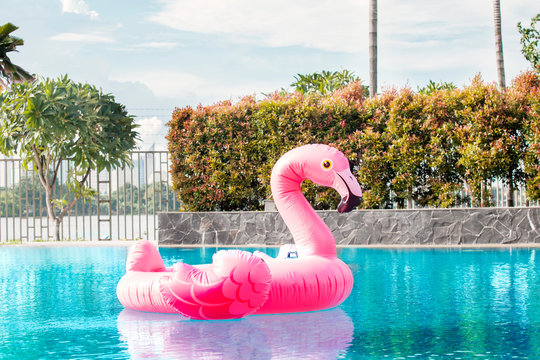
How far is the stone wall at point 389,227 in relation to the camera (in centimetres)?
1362

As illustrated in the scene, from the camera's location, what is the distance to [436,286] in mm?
A: 7996

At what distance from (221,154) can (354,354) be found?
35.3ft

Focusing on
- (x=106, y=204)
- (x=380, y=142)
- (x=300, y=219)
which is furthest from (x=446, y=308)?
(x=106, y=204)

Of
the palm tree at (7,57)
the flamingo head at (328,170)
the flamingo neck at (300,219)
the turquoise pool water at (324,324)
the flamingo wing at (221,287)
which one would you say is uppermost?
the palm tree at (7,57)

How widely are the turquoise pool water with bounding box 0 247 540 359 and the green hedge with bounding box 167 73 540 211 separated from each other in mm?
4767

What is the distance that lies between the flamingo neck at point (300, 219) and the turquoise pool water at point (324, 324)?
0.67m

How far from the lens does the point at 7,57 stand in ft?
59.5

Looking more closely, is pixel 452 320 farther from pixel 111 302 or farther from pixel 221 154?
pixel 221 154

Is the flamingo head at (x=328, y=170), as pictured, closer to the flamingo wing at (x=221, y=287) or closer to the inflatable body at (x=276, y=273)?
the inflatable body at (x=276, y=273)

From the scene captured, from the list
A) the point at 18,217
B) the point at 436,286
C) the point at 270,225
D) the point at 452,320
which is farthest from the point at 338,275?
the point at 18,217

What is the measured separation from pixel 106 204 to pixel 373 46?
30.0 ft

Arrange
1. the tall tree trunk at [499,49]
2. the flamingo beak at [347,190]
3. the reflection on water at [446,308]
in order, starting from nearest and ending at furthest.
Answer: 1. the reflection on water at [446,308]
2. the flamingo beak at [347,190]
3. the tall tree trunk at [499,49]

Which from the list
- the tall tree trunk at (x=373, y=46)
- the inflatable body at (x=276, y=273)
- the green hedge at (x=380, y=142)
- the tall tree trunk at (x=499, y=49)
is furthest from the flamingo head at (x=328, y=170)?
the tall tree trunk at (x=499, y=49)

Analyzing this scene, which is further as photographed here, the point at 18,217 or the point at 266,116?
the point at 18,217
